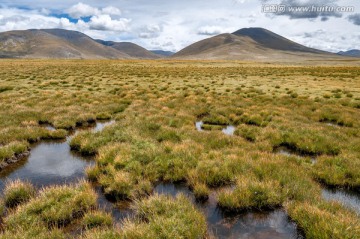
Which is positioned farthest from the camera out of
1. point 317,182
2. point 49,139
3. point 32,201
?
point 49,139

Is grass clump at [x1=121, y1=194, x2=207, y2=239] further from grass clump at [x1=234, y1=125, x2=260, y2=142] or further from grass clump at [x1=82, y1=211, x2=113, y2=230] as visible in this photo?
grass clump at [x1=234, y1=125, x2=260, y2=142]

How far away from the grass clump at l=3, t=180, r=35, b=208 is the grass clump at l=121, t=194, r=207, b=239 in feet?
11.4

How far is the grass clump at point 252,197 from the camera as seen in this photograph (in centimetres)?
762

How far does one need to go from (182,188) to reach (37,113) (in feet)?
47.8

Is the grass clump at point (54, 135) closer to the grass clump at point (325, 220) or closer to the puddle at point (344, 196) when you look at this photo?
the grass clump at point (325, 220)

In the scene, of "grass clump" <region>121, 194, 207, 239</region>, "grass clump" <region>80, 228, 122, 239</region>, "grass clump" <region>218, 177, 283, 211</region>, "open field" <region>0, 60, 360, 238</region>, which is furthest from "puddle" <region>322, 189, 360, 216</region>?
"grass clump" <region>80, 228, 122, 239</region>

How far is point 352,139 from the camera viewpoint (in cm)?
1335

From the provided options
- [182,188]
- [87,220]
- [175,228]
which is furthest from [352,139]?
[87,220]

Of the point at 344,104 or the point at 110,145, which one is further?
the point at 344,104

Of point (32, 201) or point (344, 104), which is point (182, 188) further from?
point (344, 104)

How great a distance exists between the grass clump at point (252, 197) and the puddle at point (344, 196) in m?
1.77

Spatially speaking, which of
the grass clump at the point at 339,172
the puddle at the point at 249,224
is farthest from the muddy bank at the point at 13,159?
the grass clump at the point at 339,172

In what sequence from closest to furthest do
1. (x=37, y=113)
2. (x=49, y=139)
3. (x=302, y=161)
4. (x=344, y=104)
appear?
1. (x=302, y=161)
2. (x=49, y=139)
3. (x=37, y=113)
4. (x=344, y=104)

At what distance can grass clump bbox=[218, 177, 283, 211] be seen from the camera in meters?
7.62
